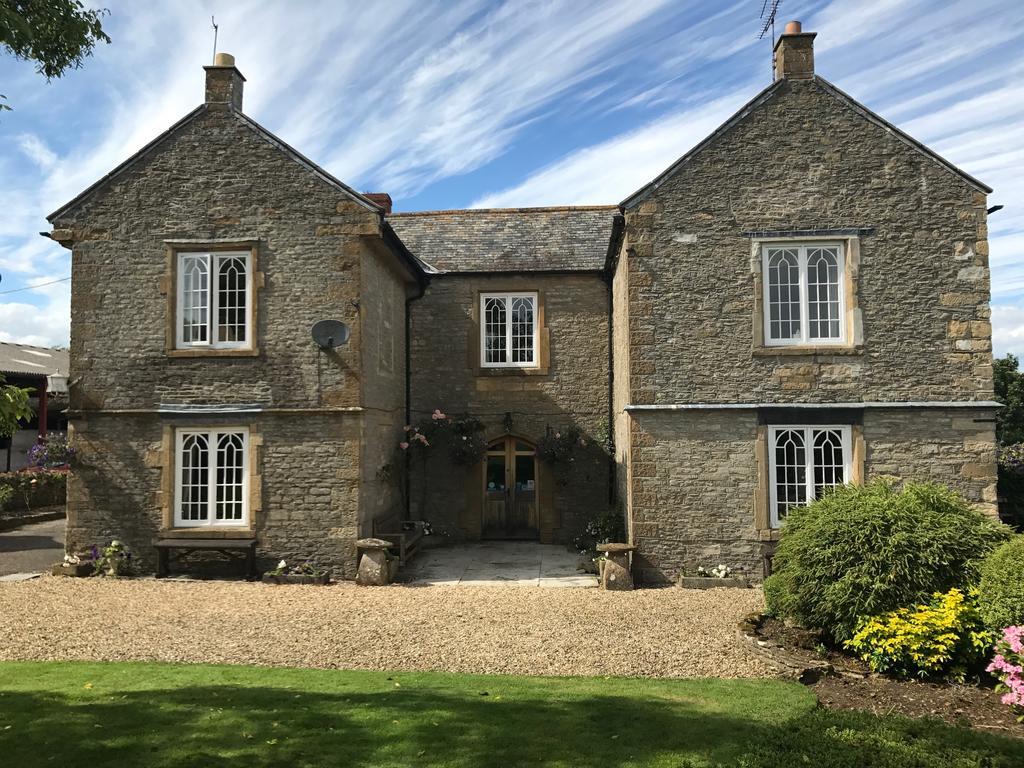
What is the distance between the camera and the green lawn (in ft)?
14.6

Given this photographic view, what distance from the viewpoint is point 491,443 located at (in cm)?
1575

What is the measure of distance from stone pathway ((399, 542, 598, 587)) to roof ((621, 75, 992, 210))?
654 centimetres

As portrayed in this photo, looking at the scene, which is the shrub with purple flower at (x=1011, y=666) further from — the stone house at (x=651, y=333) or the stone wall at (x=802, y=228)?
the stone wall at (x=802, y=228)

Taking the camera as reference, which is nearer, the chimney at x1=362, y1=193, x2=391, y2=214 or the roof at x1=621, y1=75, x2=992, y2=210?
the roof at x1=621, y1=75, x2=992, y2=210

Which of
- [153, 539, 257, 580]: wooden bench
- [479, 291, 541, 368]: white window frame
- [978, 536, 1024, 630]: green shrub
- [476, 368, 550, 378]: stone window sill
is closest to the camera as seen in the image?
[978, 536, 1024, 630]: green shrub

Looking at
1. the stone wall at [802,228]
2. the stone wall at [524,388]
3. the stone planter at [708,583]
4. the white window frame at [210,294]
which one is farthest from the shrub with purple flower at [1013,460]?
the white window frame at [210,294]

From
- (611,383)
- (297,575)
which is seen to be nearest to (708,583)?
(611,383)

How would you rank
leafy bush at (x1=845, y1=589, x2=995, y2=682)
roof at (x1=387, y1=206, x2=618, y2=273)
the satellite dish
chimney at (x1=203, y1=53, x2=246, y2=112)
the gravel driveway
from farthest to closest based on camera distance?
roof at (x1=387, y1=206, x2=618, y2=273) → chimney at (x1=203, y1=53, x2=246, y2=112) → the satellite dish → the gravel driveway → leafy bush at (x1=845, y1=589, x2=995, y2=682)

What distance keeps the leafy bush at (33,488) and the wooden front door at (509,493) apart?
1159 cm

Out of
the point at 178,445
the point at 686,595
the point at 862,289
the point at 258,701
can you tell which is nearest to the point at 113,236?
the point at 178,445

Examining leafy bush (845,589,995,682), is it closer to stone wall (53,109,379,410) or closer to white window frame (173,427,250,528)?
stone wall (53,109,379,410)

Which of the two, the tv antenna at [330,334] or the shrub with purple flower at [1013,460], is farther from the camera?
the shrub with purple flower at [1013,460]

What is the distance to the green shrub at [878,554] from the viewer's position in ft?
24.4

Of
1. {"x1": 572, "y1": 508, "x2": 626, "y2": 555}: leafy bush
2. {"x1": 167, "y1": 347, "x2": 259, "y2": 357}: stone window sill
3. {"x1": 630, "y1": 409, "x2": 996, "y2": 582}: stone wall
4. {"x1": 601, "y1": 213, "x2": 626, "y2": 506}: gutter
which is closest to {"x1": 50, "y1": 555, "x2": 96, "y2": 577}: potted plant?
{"x1": 167, "y1": 347, "x2": 259, "y2": 357}: stone window sill
